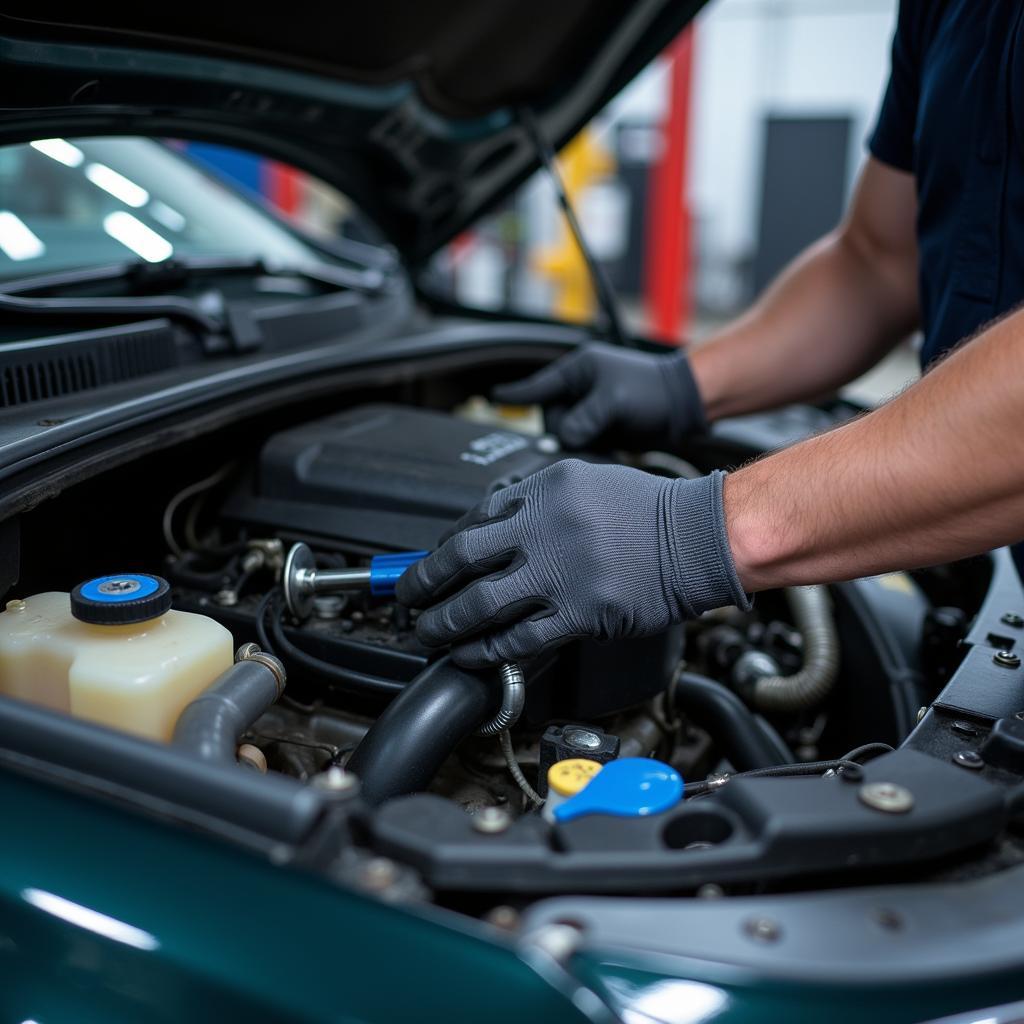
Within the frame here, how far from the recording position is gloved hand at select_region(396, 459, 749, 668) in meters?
0.92

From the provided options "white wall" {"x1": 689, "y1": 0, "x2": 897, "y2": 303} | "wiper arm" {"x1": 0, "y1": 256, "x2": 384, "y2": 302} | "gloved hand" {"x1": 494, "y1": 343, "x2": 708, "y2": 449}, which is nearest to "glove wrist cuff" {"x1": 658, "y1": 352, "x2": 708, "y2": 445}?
"gloved hand" {"x1": 494, "y1": 343, "x2": 708, "y2": 449}

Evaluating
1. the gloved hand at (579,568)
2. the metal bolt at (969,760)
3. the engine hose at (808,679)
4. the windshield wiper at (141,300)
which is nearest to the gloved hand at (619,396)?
the engine hose at (808,679)

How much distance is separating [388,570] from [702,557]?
1.04 ft

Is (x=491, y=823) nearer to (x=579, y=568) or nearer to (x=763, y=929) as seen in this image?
(x=763, y=929)

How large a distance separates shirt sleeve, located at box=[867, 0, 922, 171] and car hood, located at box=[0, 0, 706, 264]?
1.17 feet

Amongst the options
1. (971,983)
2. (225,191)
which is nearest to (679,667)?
(971,983)

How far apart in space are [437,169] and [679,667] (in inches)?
46.5

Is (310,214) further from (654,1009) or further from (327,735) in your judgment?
(654,1009)

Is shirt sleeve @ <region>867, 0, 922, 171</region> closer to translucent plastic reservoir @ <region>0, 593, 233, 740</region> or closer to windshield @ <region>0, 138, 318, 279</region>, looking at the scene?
windshield @ <region>0, 138, 318, 279</region>

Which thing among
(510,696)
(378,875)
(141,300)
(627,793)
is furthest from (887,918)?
(141,300)

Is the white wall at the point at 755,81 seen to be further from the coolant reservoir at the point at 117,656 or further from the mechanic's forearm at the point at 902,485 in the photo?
the coolant reservoir at the point at 117,656

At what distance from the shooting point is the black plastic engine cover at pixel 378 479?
1.13 meters

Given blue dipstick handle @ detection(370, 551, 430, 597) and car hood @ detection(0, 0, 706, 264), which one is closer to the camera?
blue dipstick handle @ detection(370, 551, 430, 597)

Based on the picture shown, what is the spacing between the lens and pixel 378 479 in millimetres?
1154
